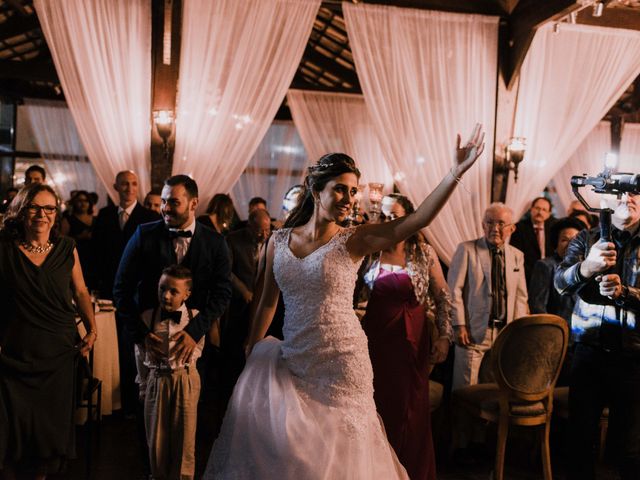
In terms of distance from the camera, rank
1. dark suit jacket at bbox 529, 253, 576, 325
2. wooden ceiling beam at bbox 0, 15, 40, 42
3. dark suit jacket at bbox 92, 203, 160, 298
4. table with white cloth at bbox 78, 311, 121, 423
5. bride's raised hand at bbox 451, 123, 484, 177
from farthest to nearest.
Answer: wooden ceiling beam at bbox 0, 15, 40, 42 < dark suit jacket at bbox 92, 203, 160, 298 < dark suit jacket at bbox 529, 253, 576, 325 < table with white cloth at bbox 78, 311, 121, 423 < bride's raised hand at bbox 451, 123, 484, 177

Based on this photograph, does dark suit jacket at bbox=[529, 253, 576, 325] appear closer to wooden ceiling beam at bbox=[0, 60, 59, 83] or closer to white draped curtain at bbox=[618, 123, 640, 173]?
white draped curtain at bbox=[618, 123, 640, 173]

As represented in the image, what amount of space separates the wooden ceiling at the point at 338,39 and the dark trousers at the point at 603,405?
3.52 metres

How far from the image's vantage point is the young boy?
10.6 feet

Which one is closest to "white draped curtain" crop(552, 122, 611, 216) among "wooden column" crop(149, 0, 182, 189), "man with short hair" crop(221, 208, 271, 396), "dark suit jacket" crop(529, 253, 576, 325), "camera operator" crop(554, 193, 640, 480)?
"dark suit jacket" crop(529, 253, 576, 325)

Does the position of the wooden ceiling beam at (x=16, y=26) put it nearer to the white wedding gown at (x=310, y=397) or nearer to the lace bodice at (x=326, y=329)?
the white wedding gown at (x=310, y=397)

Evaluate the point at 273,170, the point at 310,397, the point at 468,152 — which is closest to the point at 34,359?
the point at 310,397

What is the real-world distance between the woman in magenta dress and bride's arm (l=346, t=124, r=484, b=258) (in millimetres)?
1217

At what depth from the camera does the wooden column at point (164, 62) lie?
19.5 ft

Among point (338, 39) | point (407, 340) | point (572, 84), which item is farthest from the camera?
point (338, 39)

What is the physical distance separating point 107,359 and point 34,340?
1.66m

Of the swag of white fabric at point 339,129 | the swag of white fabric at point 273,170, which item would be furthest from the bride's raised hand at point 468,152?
the swag of white fabric at point 273,170

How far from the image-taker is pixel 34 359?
10.7 feet

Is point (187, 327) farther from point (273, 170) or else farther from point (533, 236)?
point (273, 170)

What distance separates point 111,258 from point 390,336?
2597mm
